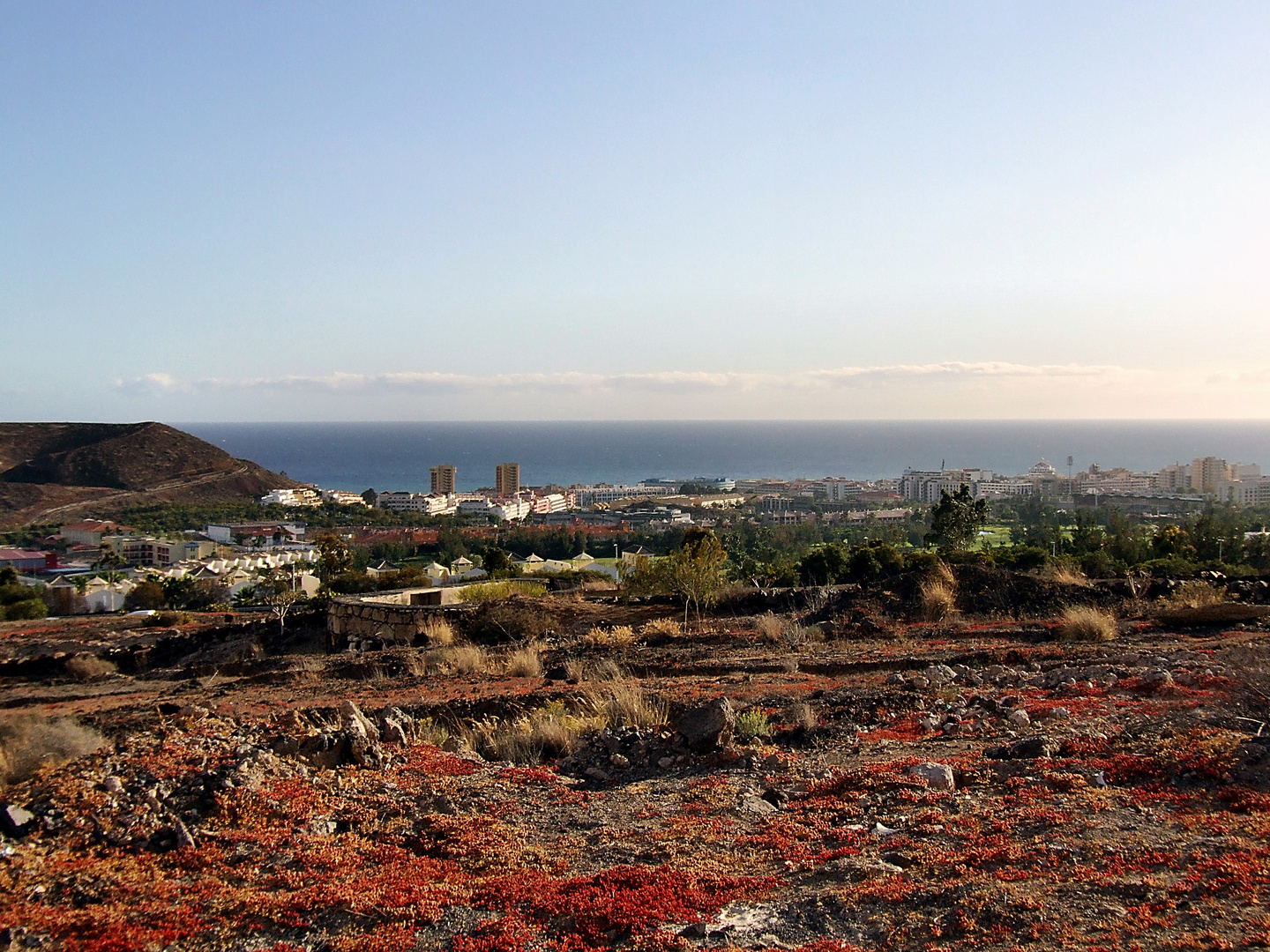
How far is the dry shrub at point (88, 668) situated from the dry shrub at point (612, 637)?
38.3 ft

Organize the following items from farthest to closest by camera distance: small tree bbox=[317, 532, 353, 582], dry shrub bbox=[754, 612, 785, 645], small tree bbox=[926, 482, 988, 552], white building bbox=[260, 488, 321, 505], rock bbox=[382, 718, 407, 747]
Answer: white building bbox=[260, 488, 321, 505]
small tree bbox=[317, 532, 353, 582]
small tree bbox=[926, 482, 988, 552]
dry shrub bbox=[754, 612, 785, 645]
rock bbox=[382, 718, 407, 747]

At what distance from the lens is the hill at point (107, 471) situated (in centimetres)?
9648

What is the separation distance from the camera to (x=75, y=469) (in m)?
108

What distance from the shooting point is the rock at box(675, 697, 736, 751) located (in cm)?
788

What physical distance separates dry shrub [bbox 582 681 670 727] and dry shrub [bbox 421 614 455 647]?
28.1 ft

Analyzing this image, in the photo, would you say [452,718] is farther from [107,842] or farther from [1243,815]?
[1243,815]

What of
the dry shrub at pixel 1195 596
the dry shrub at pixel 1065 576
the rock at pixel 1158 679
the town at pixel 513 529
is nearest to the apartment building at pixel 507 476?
the town at pixel 513 529

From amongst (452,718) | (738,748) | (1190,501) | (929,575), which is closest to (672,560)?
(929,575)

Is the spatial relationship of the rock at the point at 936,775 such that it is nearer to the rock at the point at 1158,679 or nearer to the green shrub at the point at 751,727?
the green shrub at the point at 751,727

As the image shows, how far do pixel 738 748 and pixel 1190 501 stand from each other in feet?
334

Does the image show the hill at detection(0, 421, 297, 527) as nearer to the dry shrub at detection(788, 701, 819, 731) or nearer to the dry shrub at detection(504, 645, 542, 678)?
the dry shrub at detection(504, 645, 542, 678)

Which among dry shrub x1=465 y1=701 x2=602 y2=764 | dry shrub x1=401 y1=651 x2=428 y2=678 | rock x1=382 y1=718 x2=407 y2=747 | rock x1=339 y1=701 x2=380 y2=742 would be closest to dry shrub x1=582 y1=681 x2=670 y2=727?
dry shrub x1=465 y1=701 x2=602 y2=764

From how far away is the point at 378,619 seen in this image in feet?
68.3

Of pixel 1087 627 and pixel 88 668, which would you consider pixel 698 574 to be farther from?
pixel 88 668
